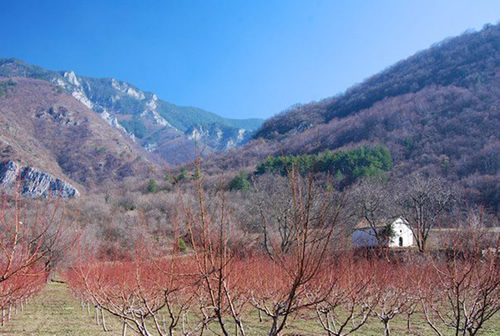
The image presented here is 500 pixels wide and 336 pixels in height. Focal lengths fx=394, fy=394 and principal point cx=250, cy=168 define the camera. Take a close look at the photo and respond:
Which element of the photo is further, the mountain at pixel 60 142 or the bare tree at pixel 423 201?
the mountain at pixel 60 142

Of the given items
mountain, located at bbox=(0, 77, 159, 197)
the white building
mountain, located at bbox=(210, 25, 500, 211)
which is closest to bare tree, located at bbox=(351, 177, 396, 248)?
the white building

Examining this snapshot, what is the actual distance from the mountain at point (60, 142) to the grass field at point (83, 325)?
162 ft

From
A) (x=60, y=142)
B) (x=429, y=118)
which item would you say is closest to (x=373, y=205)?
→ (x=429, y=118)

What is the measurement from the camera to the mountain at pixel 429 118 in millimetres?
54156

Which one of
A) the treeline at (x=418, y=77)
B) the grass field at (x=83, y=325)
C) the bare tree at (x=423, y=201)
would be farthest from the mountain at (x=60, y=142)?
the grass field at (x=83, y=325)

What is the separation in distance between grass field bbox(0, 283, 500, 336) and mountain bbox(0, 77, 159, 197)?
49.5m

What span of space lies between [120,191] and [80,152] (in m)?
39.9

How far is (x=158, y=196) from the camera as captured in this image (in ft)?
191

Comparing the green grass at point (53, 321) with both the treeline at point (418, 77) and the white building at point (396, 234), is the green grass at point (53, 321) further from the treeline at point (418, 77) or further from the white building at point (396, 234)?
the treeline at point (418, 77)

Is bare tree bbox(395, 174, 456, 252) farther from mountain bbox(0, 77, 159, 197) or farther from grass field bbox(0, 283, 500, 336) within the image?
mountain bbox(0, 77, 159, 197)

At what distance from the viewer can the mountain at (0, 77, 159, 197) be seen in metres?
77.6

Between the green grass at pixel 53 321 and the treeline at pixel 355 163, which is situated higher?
the treeline at pixel 355 163

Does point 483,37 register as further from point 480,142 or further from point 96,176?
point 96,176

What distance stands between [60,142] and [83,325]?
322 feet
